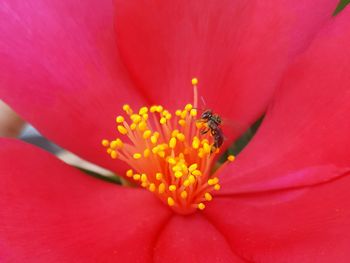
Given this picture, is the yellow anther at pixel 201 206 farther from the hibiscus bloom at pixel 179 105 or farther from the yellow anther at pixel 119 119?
the yellow anther at pixel 119 119

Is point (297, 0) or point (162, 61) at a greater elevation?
point (297, 0)

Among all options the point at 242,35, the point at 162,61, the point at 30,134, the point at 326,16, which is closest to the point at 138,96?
the point at 162,61

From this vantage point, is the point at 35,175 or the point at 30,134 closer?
the point at 35,175

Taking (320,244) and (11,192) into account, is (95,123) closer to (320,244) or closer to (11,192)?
(11,192)

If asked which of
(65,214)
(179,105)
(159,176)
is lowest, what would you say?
(65,214)

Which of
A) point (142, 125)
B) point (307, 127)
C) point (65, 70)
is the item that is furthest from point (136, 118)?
point (307, 127)

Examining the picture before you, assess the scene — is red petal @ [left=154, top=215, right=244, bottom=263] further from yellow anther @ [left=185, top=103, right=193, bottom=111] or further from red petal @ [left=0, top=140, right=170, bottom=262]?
yellow anther @ [left=185, top=103, right=193, bottom=111]

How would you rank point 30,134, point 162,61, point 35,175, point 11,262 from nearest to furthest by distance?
1. point 11,262
2. point 35,175
3. point 162,61
4. point 30,134

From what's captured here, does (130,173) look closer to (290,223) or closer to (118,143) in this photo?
(118,143)
